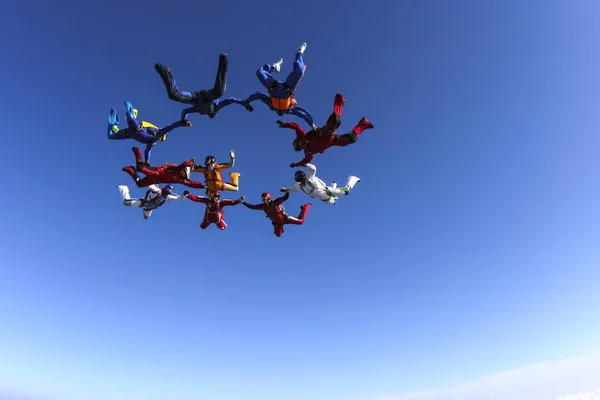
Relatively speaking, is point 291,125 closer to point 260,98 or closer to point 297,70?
point 260,98

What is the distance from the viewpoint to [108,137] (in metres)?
14.0

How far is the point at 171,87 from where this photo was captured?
11.3 meters

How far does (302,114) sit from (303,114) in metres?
0.03

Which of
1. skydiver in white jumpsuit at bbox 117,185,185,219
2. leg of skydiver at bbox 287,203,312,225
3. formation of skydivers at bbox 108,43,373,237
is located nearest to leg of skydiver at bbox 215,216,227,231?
formation of skydivers at bbox 108,43,373,237

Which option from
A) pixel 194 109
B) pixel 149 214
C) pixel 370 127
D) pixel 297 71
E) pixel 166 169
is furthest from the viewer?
pixel 149 214

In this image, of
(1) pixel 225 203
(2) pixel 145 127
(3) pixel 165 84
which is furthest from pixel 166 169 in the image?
(3) pixel 165 84

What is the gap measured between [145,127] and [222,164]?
120 inches

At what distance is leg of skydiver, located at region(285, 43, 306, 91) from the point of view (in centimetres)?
1106

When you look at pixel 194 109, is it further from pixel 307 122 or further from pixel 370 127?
pixel 370 127

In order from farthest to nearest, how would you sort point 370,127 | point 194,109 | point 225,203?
point 225,203
point 370,127
point 194,109

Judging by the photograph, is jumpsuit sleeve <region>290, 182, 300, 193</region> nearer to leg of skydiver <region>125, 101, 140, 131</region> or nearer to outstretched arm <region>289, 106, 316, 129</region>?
outstretched arm <region>289, 106, 316, 129</region>

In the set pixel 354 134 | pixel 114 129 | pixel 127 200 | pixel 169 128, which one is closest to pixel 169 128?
pixel 169 128

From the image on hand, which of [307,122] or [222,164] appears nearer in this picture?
[307,122]

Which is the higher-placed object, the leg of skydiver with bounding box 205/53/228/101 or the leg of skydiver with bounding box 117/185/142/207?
the leg of skydiver with bounding box 117/185/142/207
